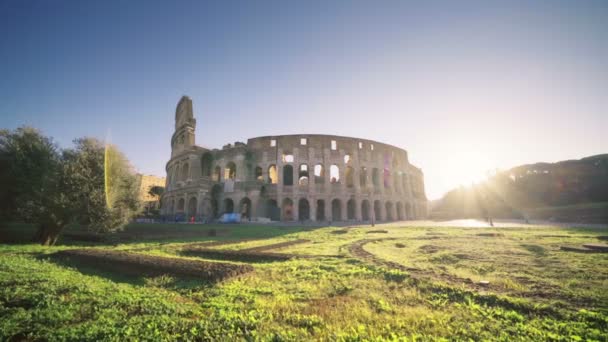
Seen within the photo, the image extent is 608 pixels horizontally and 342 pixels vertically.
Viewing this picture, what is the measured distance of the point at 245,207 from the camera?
39.6 metres

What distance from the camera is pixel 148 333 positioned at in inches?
124

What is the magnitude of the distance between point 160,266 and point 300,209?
32774 millimetres

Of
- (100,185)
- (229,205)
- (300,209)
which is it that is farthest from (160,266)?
(300,209)

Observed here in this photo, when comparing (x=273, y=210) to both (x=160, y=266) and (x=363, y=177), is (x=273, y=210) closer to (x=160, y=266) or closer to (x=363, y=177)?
(x=363, y=177)

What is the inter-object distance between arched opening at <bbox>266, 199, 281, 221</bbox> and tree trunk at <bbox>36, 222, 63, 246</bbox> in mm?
23336

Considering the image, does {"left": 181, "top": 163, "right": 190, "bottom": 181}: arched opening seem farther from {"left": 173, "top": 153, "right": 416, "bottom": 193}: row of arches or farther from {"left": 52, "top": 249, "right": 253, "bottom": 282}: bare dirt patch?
{"left": 52, "top": 249, "right": 253, "bottom": 282}: bare dirt patch

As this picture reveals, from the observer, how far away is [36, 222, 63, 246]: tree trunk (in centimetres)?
1188

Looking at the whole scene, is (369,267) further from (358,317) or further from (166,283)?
(166,283)

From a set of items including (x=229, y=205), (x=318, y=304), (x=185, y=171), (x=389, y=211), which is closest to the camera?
(x=318, y=304)

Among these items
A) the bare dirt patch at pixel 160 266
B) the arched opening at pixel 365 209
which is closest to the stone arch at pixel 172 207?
the arched opening at pixel 365 209

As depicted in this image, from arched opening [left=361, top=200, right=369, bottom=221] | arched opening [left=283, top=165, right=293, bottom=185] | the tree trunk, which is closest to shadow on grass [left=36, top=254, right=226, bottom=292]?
the tree trunk

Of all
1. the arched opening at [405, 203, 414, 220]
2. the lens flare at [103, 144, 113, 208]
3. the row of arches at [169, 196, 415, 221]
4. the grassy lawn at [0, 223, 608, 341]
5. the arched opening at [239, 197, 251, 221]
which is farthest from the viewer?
the arched opening at [405, 203, 414, 220]

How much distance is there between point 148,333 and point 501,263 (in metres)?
8.96

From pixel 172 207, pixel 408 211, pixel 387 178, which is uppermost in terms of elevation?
pixel 387 178
